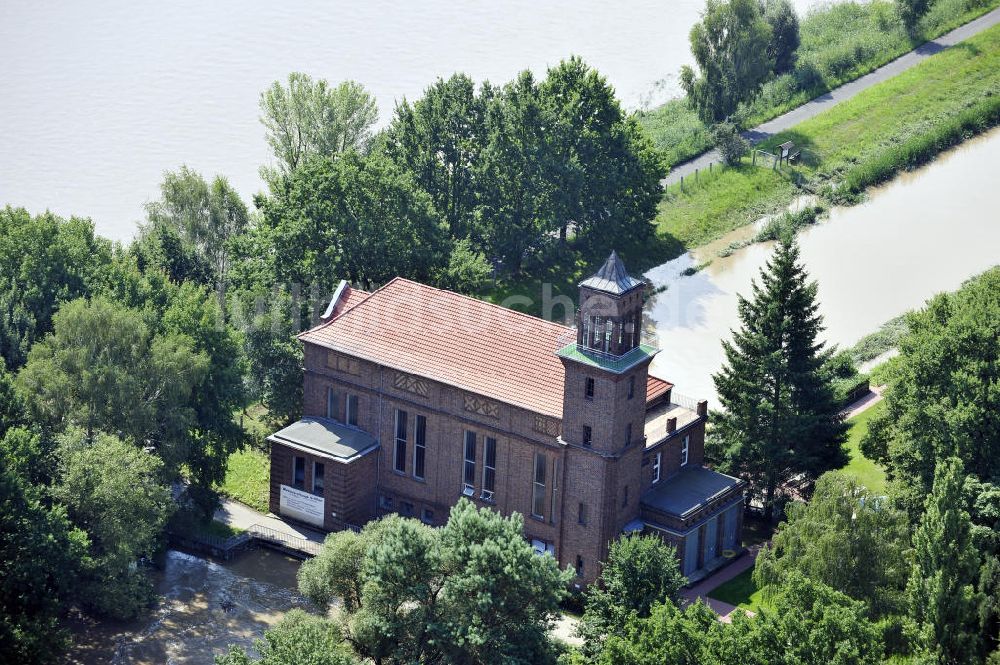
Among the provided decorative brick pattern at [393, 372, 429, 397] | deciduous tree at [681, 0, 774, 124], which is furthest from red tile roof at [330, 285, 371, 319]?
deciduous tree at [681, 0, 774, 124]

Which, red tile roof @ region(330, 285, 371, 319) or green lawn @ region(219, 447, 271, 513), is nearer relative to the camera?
red tile roof @ region(330, 285, 371, 319)

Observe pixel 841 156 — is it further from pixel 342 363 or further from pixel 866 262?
pixel 342 363

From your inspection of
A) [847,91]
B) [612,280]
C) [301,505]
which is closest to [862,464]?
[612,280]

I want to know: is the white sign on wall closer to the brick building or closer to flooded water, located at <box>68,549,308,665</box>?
the brick building

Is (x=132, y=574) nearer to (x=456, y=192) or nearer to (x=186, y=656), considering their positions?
(x=186, y=656)

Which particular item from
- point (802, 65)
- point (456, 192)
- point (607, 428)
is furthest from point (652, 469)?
point (802, 65)

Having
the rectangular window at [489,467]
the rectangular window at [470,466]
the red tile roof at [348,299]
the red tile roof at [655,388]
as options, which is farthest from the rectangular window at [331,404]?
the red tile roof at [655,388]

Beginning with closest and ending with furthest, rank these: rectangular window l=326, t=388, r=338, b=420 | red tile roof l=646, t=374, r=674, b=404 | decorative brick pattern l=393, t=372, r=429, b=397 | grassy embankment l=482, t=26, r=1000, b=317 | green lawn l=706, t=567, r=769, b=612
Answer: green lawn l=706, t=567, r=769, b=612 → decorative brick pattern l=393, t=372, r=429, b=397 → red tile roof l=646, t=374, r=674, b=404 → rectangular window l=326, t=388, r=338, b=420 → grassy embankment l=482, t=26, r=1000, b=317
